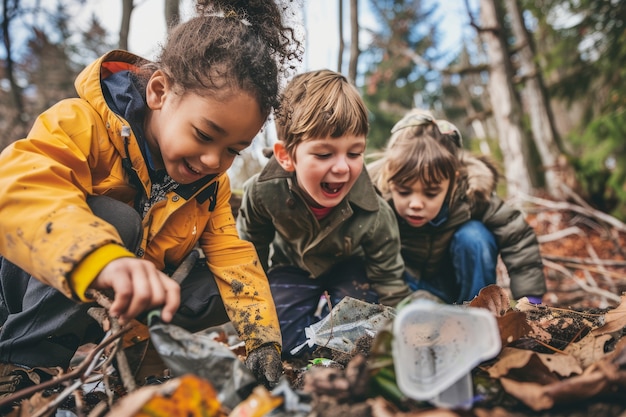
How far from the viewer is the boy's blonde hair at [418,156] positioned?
2617mm

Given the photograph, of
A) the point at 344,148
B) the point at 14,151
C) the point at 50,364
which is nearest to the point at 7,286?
the point at 50,364

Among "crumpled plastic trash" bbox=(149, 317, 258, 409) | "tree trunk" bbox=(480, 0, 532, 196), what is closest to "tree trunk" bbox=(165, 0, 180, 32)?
"crumpled plastic trash" bbox=(149, 317, 258, 409)

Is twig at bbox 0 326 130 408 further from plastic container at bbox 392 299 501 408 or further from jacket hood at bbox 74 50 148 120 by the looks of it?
jacket hood at bbox 74 50 148 120

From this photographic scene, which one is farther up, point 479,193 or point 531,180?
point 479,193

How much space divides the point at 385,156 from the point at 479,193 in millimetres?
616

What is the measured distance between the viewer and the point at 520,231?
2.86 m

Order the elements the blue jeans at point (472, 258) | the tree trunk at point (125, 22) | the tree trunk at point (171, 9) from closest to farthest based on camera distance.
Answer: the blue jeans at point (472, 258)
the tree trunk at point (171, 9)
the tree trunk at point (125, 22)

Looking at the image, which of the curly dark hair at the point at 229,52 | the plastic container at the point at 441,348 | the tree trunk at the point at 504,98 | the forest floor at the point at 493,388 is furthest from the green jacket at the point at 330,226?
the tree trunk at the point at 504,98

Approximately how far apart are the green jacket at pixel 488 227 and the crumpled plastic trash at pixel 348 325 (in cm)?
131

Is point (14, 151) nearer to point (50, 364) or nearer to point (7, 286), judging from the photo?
point (7, 286)

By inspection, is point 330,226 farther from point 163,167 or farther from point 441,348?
point 441,348

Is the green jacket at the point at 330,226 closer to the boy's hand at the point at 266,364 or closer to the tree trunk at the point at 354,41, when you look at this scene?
the boy's hand at the point at 266,364

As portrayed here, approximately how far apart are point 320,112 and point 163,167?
80 centimetres

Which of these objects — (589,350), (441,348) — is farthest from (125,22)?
(589,350)
